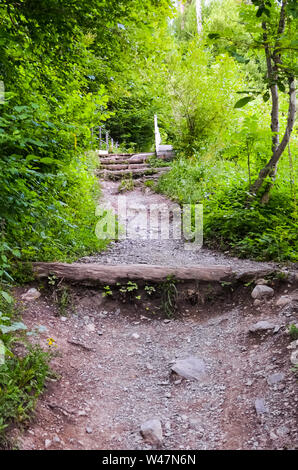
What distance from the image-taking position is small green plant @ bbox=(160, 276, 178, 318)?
420cm

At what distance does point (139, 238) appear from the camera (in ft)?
23.9

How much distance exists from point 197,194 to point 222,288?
474 cm

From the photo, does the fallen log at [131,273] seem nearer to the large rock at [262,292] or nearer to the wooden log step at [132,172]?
the large rock at [262,292]

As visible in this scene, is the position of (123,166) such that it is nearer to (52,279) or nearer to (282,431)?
(52,279)

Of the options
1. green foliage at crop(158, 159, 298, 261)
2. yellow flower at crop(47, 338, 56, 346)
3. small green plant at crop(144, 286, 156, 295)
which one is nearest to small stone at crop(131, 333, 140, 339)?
small green plant at crop(144, 286, 156, 295)

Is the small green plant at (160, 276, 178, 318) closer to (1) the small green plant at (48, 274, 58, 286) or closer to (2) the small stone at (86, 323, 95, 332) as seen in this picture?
(2) the small stone at (86, 323, 95, 332)

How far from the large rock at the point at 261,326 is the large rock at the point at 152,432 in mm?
1394

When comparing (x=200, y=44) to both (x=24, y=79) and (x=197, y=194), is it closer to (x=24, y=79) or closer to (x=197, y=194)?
(x=197, y=194)

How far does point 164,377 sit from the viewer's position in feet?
10.5

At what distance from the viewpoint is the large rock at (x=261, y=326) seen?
3.36 metres

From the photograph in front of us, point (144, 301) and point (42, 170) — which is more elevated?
point (42, 170)

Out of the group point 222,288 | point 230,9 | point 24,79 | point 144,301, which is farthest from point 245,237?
point 230,9

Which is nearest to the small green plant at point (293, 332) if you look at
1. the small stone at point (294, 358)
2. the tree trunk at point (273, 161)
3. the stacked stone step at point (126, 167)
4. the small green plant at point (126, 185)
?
the small stone at point (294, 358)

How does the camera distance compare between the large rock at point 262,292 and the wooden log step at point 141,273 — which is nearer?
the large rock at point 262,292
